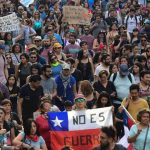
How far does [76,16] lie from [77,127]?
10439 millimetres

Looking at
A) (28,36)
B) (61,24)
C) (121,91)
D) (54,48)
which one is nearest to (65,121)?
(121,91)

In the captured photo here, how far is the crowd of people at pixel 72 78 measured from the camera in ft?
39.4

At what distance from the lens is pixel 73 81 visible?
15.3 m

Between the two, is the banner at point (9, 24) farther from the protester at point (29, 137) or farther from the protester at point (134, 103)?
the protester at point (29, 137)

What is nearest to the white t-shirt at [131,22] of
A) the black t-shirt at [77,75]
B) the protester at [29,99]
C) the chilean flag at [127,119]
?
the black t-shirt at [77,75]

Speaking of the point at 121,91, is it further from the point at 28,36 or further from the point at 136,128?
the point at 28,36

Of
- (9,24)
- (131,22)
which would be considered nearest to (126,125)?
(9,24)

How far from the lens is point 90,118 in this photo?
1285cm

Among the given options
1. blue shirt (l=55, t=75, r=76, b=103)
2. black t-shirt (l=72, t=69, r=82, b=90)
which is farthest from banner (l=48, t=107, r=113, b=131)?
black t-shirt (l=72, t=69, r=82, b=90)

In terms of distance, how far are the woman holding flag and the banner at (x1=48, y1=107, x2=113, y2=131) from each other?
3.93 feet

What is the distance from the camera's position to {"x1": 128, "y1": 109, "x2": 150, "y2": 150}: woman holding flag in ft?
37.7

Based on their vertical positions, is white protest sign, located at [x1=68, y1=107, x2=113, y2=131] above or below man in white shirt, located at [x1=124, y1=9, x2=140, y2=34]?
below

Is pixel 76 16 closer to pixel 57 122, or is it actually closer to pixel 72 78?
pixel 72 78

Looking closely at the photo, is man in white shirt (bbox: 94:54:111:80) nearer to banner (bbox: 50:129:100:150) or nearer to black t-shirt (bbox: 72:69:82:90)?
black t-shirt (bbox: 72:69:82:90)
